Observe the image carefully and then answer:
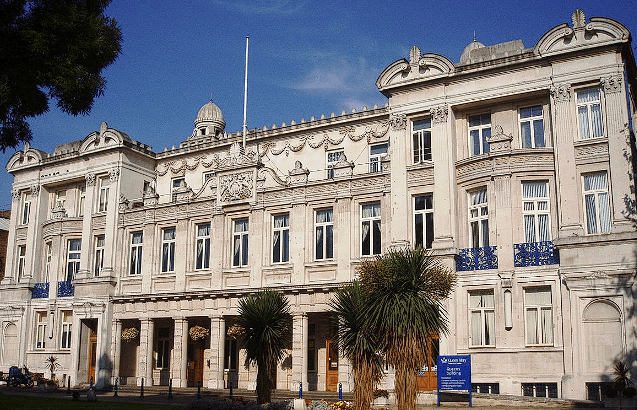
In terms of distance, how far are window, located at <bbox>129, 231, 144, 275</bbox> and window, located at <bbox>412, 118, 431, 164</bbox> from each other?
58.9 ft

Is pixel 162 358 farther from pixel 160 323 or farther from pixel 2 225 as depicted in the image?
pixel 2 225

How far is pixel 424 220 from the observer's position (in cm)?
3219

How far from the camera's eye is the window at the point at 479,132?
31.9m

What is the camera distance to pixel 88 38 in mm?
17906

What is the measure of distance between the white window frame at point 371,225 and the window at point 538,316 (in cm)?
761

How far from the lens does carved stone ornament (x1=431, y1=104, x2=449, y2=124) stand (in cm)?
3197

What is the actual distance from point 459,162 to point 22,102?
63.8ft

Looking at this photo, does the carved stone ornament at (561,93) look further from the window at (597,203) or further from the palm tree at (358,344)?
the palm tree at (358,344)

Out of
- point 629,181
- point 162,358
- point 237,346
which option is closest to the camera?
point 629,181

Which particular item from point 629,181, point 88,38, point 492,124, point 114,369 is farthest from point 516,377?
point 114,369

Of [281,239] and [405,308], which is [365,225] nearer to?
[281,239]

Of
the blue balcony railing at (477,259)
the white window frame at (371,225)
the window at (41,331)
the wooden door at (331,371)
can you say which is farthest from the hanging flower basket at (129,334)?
the blue balcony railing at (477,259)

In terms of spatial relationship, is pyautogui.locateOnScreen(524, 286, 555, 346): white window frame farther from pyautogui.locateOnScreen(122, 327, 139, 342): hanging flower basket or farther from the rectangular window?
pyautogui.locateOnScreen(122, 327, 139, 342): hanging flower basket

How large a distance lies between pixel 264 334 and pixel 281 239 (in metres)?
11.4
